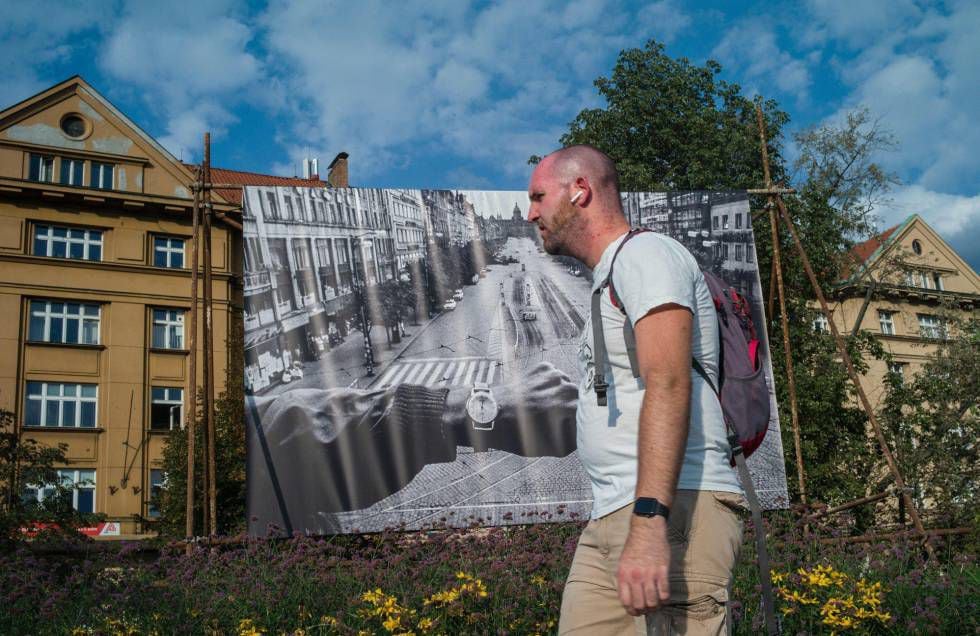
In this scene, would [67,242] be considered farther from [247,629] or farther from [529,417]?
[247,629]

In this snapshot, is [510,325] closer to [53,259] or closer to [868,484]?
[868,484]

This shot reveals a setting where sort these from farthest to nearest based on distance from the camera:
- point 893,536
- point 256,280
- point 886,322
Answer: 1. point 886,322
2. point 256,280
3. point 893,536

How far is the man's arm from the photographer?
5.83ft

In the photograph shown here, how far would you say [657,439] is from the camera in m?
1.85

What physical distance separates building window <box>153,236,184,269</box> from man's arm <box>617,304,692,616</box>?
26066 millimetres

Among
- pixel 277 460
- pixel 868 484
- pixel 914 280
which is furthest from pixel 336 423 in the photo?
pixel 914 280

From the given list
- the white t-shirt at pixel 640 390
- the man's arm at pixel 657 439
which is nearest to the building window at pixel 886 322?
the white t-shirt at pixel 640 390

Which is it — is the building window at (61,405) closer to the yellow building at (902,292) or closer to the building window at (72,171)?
the building window at (72,171)

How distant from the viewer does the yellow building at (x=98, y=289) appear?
79.7 feet

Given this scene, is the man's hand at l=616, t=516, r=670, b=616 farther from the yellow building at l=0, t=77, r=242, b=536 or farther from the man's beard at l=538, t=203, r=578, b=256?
the yellow building at l=0, t=77, r=242, b=536

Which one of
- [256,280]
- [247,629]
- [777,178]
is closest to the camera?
[247,629]

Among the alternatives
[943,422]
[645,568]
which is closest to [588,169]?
[645,568]

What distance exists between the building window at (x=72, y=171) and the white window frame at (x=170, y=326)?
3923 mm

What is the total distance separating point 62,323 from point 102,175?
411 centimetres
